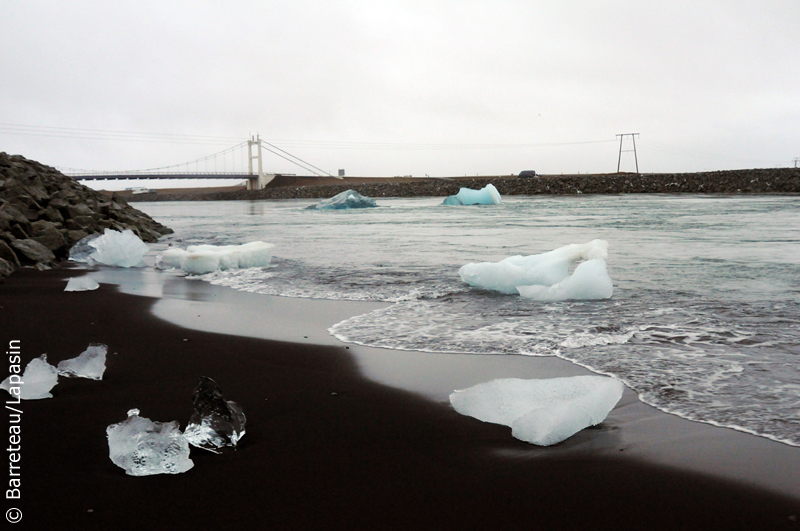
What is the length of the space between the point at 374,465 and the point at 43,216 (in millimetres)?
9238

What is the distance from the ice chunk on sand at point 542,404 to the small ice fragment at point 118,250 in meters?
6.51

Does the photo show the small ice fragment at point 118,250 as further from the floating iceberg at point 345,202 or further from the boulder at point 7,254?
the floating iceberg at point 345,202

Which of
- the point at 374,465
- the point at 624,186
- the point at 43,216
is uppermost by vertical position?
the point at 624,186

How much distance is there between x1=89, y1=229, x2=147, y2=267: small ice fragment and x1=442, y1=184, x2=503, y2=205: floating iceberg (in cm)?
2397

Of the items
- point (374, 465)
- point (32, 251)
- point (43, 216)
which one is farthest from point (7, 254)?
point (374, 465)

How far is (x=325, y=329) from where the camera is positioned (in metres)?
4.05

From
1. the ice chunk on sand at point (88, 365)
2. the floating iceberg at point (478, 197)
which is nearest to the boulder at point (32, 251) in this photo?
the ice chunk on sand at point (88, 365)

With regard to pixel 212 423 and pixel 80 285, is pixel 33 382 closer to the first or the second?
pixel 212 423

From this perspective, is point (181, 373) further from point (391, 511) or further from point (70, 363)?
point (391, 511)

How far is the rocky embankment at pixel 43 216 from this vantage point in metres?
7.16

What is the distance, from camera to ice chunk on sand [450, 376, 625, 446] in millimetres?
2145

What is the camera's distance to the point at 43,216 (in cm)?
923

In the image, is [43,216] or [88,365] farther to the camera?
[43,216]

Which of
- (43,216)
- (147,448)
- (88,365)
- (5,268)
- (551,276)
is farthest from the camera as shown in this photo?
(43,216)
